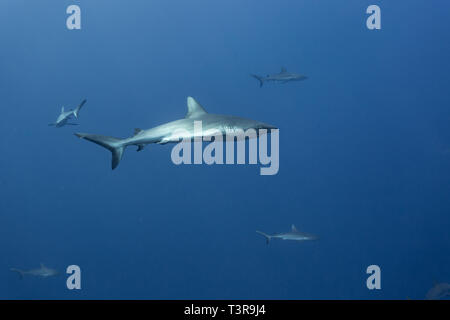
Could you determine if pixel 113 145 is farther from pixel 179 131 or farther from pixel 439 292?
pixel 439 292

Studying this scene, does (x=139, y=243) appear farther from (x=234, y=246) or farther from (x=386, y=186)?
(x=386, y=186)

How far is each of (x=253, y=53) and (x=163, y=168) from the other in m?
10.3

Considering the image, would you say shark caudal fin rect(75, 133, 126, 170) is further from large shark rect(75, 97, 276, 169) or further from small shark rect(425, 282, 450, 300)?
small shark rect(425, 282, 450, 300)

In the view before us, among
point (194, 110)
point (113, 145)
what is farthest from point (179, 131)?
point (113, 145)

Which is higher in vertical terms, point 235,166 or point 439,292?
point 235,166

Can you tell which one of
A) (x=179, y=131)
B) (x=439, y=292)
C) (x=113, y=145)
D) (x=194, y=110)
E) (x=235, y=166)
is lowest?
(x=439, y=292)

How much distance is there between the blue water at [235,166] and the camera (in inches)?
816

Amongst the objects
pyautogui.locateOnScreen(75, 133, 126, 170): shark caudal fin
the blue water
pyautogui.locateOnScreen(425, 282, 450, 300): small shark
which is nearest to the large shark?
pyautogui.locateOnScreen(75, 133, 126, 170): shark caudal fin

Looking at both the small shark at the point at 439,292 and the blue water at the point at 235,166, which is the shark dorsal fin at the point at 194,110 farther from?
the blue water at the point at 235,166

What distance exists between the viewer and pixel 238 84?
87.6 feet

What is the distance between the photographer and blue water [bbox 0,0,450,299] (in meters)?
20.7

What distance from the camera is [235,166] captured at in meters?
23.2
